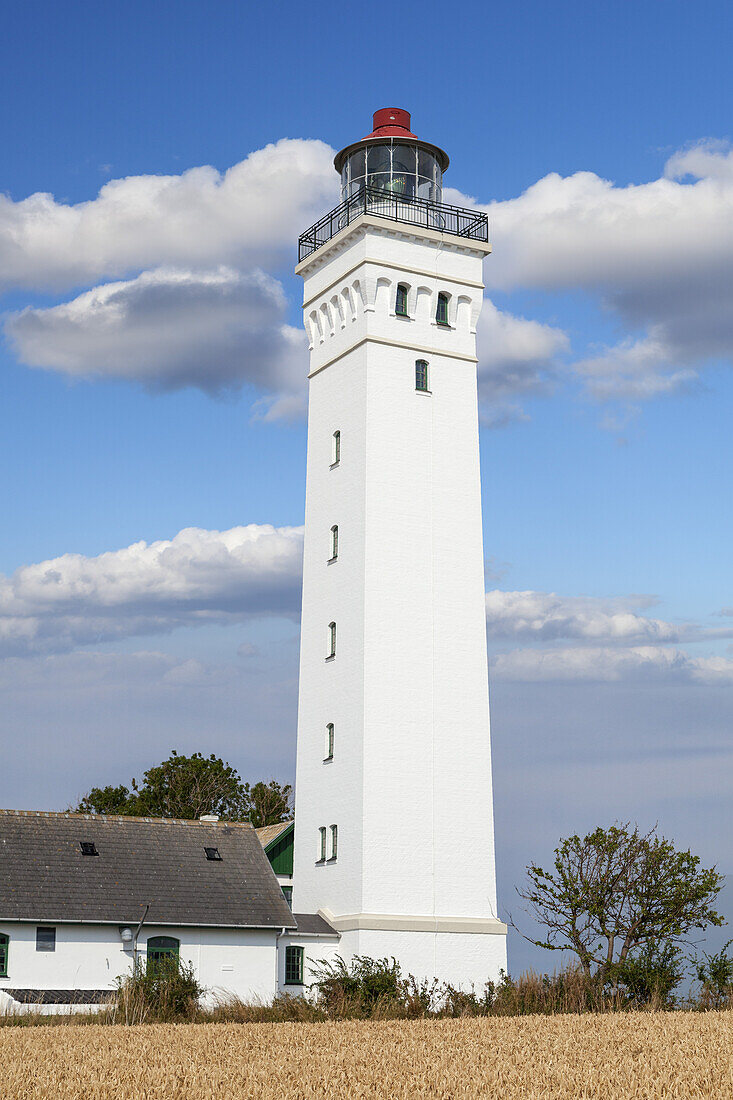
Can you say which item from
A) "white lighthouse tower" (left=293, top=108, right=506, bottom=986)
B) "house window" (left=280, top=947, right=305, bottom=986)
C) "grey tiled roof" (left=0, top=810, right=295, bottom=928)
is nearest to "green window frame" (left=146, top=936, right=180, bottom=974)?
"grey tiled roof" (left=0, top=810, right=295, bottom=928)

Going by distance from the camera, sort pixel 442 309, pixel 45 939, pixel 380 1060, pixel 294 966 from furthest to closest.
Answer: pixel 442 309 < pixel 294 966 < pixel 45 939 < pixel 380 1060

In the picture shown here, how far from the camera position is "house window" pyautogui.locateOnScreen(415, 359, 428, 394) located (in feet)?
127

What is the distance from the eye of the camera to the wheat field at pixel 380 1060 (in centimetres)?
1509

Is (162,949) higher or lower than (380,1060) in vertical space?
higher

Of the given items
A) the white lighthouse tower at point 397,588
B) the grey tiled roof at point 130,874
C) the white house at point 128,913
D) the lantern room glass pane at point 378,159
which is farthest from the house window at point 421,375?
the white house at point 128,913

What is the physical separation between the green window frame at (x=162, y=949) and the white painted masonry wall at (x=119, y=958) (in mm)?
117

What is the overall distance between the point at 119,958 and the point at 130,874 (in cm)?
245

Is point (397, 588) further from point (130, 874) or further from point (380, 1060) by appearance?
point (380, 1060)

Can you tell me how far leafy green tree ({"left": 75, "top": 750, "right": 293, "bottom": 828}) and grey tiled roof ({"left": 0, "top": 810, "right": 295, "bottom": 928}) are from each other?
90.4 feet

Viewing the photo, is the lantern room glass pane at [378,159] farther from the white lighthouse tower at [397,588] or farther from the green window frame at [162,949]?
the green window frame at [162,949]

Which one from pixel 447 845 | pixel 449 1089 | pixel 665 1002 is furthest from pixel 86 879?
pixel 449 1089

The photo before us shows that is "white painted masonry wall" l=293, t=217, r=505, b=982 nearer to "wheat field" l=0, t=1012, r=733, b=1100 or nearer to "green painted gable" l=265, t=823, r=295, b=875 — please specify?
"green painted gable" l=265, t=823, r=295, b=875

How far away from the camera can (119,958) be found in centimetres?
3331

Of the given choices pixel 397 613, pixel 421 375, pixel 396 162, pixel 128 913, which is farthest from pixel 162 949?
pixel 396 162
